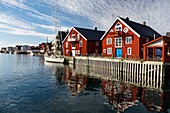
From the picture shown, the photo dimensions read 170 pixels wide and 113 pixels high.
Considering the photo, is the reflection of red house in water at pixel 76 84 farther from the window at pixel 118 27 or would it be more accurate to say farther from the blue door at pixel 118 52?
the window at pixel 118 27

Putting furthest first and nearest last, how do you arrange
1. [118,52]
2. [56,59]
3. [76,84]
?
[56,59]
[118,52]
[76,84]

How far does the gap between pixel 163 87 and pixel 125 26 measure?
1768cm

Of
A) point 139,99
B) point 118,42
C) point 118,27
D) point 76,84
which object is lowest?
point 139,99

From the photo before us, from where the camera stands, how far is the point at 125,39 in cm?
2956

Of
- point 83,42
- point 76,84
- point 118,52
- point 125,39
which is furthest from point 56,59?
point 76,84

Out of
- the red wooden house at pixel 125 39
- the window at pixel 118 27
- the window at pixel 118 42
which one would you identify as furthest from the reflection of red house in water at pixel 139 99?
the window at pixel 118 27

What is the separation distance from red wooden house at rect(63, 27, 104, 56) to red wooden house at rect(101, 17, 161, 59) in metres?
6.92

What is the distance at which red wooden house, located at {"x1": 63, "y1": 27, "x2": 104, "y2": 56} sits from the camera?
39969 mm

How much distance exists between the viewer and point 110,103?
11211mm

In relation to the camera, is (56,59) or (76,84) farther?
(56,59)

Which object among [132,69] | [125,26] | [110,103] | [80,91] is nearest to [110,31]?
[125,26]

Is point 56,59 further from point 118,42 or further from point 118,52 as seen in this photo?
point 118,42

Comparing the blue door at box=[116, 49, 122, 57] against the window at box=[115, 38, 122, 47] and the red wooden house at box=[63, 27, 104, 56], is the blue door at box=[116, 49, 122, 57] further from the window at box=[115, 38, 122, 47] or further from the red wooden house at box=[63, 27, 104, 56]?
the red wooden house at box=[63, 27, 104, 56]

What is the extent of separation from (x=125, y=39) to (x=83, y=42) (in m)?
15.0
